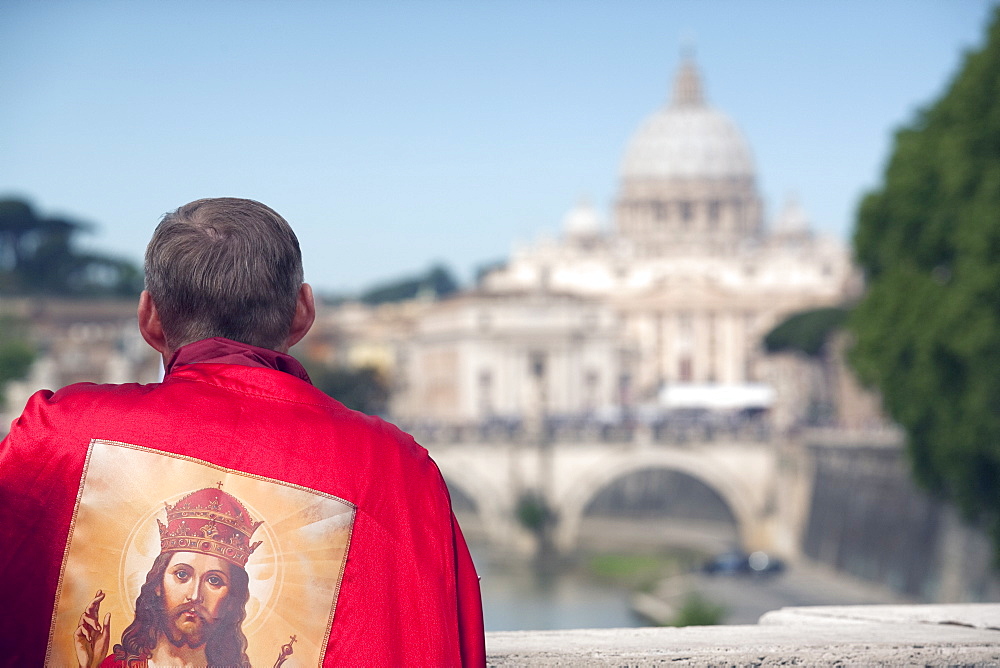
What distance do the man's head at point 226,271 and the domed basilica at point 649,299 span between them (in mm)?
49398

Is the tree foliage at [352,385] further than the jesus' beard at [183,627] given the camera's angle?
Yes

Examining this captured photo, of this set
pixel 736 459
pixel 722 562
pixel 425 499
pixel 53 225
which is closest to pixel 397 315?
pixel 53 225

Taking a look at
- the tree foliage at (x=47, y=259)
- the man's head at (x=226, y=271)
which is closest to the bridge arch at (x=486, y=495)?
the tree foliage at (x=47, y=259)

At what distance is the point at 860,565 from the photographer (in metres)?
37.3

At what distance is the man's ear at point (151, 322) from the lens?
2717 mm

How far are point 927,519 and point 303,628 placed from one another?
3022 centimetres

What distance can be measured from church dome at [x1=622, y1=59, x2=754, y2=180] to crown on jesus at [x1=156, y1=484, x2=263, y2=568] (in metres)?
136

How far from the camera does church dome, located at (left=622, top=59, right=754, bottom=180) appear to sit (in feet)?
454

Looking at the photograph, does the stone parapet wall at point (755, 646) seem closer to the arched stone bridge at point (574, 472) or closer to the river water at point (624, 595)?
the river water at point (624, 595)

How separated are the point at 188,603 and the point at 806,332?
65.9 metres

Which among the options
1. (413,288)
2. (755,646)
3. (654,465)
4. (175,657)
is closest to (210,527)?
(175,657)

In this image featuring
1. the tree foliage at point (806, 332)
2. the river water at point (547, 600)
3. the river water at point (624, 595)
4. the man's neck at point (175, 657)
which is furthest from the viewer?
the tree foliage at point (806, 332)

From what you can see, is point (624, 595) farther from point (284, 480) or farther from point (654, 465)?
point (284, 480)

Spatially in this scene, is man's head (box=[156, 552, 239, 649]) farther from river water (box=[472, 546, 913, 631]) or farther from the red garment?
river water (box=[472, 546, 913, 631])
